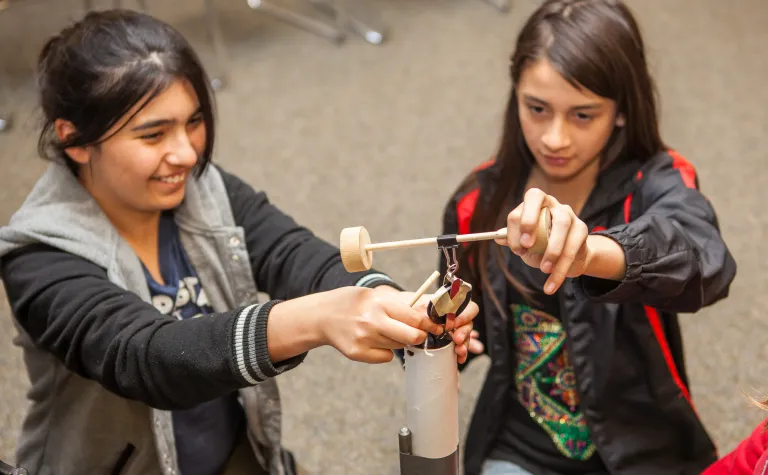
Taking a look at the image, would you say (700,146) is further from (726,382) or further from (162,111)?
(162,111)

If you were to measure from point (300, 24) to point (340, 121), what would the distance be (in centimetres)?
76

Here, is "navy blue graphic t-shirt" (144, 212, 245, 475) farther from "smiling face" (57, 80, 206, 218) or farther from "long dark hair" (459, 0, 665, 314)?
"long dark hair" (459, 0, 665, 314)

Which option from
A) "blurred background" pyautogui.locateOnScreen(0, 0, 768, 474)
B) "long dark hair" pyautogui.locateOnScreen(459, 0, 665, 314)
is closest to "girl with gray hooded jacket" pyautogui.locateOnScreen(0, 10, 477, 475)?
"long dark hair" pyautogui.locateOnScreen(459, 0, 665, 314)

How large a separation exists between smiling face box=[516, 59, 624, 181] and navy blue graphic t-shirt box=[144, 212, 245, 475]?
0.51 m

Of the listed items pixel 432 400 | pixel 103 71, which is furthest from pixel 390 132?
pixel 432 400

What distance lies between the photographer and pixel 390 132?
9.18 feet

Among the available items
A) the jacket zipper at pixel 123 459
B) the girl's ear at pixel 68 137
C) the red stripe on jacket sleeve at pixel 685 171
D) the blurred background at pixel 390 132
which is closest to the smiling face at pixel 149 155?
the girl's ear at pixel 68 137

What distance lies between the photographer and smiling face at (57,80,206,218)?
1132 millimetres

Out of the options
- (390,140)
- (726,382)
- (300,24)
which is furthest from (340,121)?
(726,382)

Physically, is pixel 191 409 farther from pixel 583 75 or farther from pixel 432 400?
pixel 583 75

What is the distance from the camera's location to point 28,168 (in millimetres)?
2641

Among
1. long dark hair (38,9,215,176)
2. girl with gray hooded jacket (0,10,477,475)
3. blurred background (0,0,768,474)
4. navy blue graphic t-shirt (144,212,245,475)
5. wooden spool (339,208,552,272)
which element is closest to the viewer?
wooden spool (339,208,552,272)

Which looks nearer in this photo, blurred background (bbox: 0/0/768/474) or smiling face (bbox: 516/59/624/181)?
smiling face (bbox: 516/59/624/181)

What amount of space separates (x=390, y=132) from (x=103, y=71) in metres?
1.74
